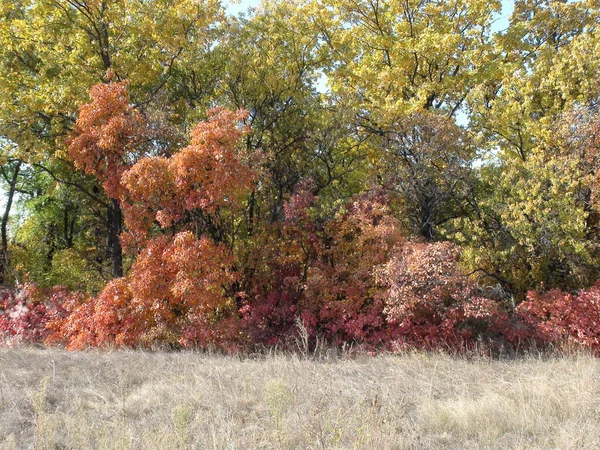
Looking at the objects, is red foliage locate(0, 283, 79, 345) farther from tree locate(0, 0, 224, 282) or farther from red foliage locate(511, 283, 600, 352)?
red foliage locate(511, 283, 600, 352)

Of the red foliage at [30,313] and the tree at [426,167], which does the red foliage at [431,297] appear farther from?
the red foliage at [30,313]

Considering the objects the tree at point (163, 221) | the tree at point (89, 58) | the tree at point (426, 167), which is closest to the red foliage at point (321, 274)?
the tree at point (163, 221)

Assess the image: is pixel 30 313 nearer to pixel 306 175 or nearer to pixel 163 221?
pixel 163 221

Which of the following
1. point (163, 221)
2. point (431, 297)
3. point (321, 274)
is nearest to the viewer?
point (431, 297)

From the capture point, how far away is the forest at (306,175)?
8195 mm

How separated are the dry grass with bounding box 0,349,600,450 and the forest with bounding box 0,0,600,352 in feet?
5.29

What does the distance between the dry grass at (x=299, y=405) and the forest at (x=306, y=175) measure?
161 cm

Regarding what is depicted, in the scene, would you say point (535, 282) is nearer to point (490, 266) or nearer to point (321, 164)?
point (490, 266)

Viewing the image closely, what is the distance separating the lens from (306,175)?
418 inches

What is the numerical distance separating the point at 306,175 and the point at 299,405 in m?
6.54

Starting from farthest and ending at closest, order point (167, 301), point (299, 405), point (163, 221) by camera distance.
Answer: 1. point (167, 301)
2. point (163, 221)
3. point (299, 405)

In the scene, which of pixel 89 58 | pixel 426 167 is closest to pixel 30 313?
pixel 89 58

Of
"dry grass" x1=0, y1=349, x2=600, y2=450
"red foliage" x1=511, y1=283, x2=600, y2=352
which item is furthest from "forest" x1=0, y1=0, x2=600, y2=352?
"dry grass" x1=0, y1=349, x2=600, y2=450

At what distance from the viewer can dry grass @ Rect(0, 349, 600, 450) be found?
13.2 ft
